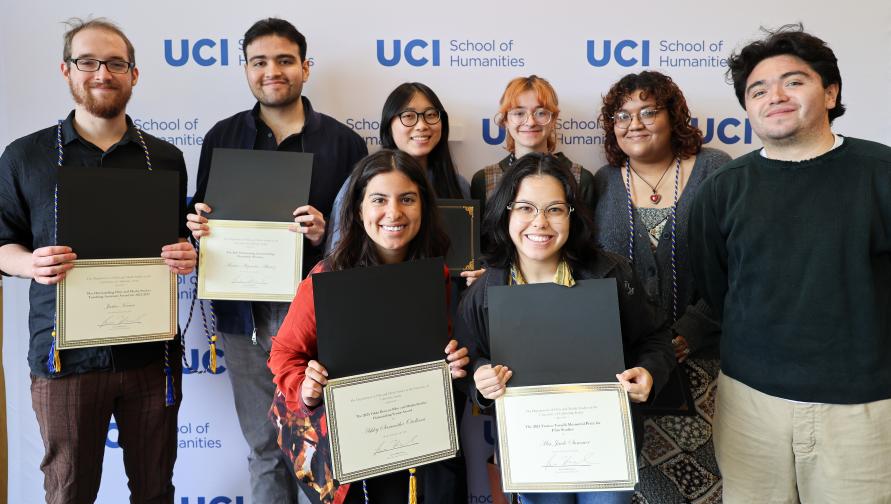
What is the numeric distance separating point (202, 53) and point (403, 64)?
3.48 feet

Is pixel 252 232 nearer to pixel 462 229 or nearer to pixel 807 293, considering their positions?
pixel 462 229

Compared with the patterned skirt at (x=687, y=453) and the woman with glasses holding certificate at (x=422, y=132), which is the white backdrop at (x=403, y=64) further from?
the patterned skirt at (x=687, y=453)

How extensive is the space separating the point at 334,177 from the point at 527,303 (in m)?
1.39

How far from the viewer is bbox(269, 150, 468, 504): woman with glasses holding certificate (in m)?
1.73

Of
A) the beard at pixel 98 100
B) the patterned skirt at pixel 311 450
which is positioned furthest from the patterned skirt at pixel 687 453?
the beard at pixel 98 100

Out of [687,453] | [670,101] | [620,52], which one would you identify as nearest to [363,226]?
[670,101]

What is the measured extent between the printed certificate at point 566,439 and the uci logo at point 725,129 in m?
2.09

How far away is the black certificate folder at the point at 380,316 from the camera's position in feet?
5.35

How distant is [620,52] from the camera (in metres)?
3.11

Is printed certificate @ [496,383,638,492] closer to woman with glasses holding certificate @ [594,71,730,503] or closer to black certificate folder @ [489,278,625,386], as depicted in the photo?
black certificate folder @ [489,278,625,386]

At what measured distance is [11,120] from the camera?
10.0 feet

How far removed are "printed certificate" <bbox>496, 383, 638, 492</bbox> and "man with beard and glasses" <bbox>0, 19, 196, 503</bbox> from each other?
1395 mm
